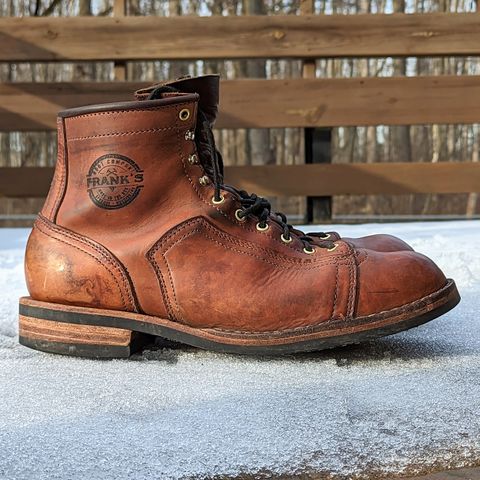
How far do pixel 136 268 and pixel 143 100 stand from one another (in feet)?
0.84

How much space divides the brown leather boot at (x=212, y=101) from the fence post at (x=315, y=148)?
2404 mm

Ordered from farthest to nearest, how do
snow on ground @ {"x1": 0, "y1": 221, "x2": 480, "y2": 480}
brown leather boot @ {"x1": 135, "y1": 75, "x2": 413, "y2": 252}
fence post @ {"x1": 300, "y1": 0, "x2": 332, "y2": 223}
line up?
fence post @ {"x1": 300, "y1": 0, "x2": 332, "y2": 223} < brown leather boot @ {"x1": 135, "y1": 75, "x2": 413, "y2": 252} < snow on ground @ {"x1": 0, "y1": 221, "x2": 480, "y2": 480}

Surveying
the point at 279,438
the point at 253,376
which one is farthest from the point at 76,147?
the point at 279,438

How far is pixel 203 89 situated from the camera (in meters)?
1.00

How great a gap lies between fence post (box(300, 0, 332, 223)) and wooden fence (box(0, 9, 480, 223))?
0.06m

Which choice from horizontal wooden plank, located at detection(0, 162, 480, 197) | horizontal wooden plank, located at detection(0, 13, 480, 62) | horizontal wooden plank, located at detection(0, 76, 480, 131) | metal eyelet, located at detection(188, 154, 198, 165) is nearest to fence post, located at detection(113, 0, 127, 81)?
horizontal wooden plank, located at detection(0, 13, 480, 62)

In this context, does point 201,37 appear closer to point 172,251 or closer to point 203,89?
point 203,89

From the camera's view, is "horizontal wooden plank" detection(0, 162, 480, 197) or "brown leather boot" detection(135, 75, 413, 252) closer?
"brown leather boot" detection(135, 75, 413, 252)

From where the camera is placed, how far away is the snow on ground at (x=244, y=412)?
56 cm

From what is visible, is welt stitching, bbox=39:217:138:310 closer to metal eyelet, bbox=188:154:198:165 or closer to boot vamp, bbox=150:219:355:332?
boot vamp, bbox=150:219:355:332

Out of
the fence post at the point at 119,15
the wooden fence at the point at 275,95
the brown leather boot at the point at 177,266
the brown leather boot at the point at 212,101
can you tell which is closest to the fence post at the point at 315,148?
the wooden fence at the point at 275,95

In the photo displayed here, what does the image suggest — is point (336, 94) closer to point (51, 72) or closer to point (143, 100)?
point (143, 100)

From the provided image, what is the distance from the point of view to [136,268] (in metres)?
0.92

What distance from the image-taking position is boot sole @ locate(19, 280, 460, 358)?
0.86 m
